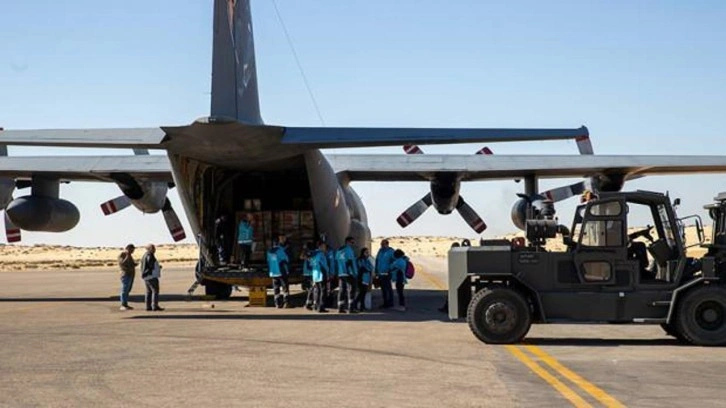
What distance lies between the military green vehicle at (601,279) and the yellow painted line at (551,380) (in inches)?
35.0

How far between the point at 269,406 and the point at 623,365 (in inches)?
189

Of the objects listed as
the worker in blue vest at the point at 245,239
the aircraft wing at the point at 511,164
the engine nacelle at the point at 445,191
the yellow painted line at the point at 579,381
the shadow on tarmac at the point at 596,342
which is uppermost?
the aircraft wing at the point at 511,164

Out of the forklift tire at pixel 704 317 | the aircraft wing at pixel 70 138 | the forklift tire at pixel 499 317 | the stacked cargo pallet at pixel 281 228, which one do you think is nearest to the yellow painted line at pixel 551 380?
the forklift tire at pixel 499 317

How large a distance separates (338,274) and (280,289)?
2172 mm

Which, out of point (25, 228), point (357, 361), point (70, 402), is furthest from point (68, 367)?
point (25, 228)

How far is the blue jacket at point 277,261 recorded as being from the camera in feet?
65.9

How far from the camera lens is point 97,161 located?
79.7 feet

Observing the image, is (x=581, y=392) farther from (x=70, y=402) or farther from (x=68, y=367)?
(x=68, y=367)

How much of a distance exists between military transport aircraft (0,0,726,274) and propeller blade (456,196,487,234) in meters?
0.03

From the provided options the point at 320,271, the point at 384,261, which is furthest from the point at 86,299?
the point at 384,261

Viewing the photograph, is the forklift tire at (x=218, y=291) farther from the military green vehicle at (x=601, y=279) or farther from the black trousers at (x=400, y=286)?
the military green vehicle at (x=601, y=279)

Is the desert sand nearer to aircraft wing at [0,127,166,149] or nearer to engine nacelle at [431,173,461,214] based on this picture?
engine nacelle at [431,173,461,214]

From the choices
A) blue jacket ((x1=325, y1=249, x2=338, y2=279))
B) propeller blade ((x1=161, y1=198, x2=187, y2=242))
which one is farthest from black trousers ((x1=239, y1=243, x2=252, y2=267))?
propeller blade ((x1=161, y1=198, x2=187, y2=242))

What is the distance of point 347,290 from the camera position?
19781 millimetres
